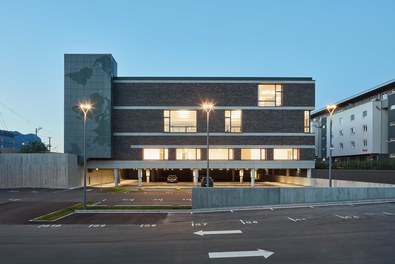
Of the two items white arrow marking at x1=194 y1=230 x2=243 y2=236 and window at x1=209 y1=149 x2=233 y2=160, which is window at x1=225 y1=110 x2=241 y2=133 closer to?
window at x1=209 y1=149 x2=233 y2=160

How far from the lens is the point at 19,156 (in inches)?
1690

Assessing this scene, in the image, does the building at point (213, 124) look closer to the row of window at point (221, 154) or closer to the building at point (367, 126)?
the row of window at point (221, 154)

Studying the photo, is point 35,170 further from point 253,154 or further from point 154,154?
point 253,154

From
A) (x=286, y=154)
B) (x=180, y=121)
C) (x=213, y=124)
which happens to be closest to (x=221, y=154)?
(x=213, y=124)

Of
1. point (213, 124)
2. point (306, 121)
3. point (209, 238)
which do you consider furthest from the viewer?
point (306, 121)

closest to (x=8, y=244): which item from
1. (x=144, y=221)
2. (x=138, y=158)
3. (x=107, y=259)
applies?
(x=107, y=259)

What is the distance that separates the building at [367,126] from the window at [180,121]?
22.8 metres

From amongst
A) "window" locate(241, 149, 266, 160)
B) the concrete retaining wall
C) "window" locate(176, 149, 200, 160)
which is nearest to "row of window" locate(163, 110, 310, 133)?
"window" locate(176, 149, 200, 160)

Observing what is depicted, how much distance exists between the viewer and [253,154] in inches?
1855

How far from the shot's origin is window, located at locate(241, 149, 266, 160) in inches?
1854

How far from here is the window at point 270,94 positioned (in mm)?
47250

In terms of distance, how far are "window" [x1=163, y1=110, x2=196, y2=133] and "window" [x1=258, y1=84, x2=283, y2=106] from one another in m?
10.5

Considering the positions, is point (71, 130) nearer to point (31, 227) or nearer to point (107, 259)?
point (31, 227)

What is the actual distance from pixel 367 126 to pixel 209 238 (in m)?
60.1
